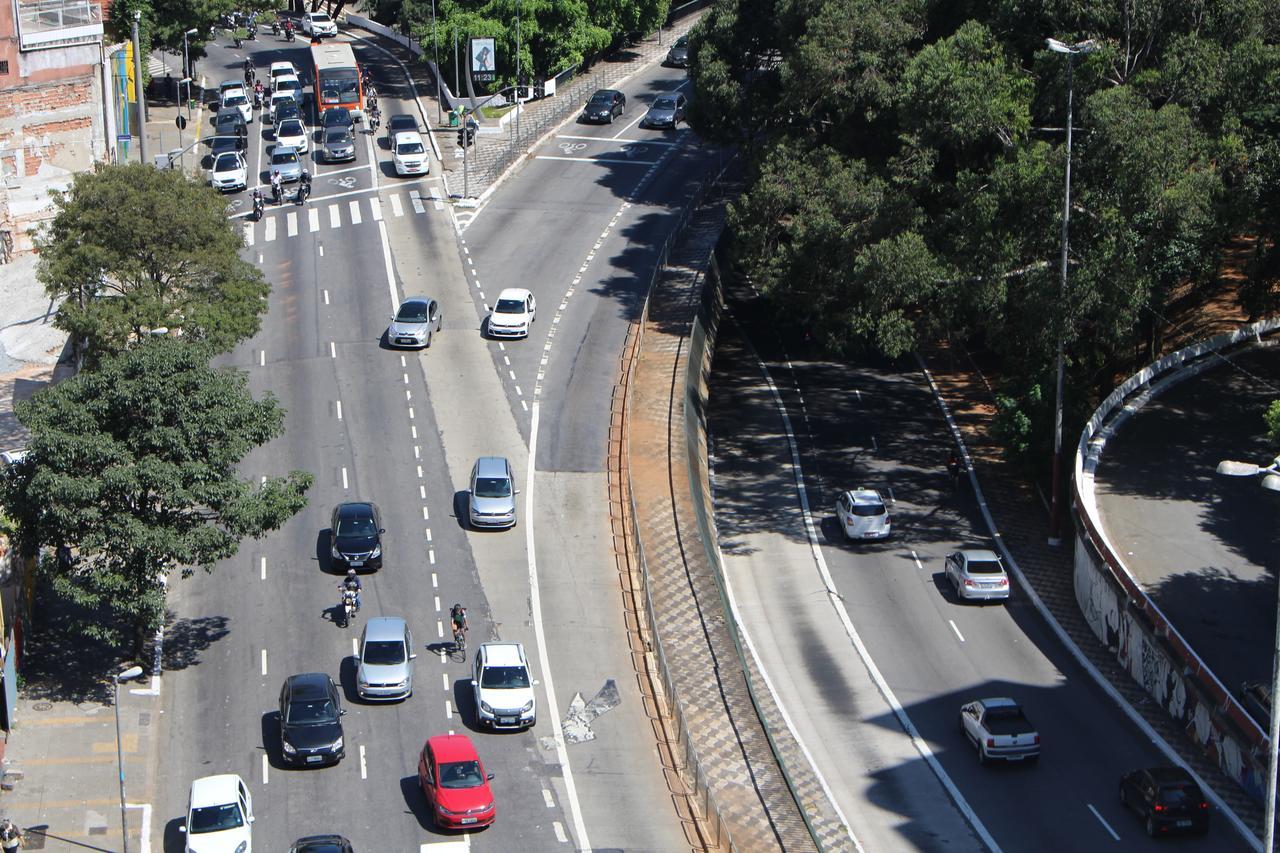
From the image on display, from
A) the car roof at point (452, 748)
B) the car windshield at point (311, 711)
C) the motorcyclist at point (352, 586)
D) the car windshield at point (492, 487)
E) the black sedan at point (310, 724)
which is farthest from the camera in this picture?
the car windshield at point (492, 487)

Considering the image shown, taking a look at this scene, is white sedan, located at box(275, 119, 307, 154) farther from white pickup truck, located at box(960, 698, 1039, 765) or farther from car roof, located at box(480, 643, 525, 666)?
white pickup truck, located at box(960, 698, 1039, 765)

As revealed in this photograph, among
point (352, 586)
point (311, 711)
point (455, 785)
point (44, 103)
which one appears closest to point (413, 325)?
point (352, 586)

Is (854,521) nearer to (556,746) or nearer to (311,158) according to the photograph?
(556,746)

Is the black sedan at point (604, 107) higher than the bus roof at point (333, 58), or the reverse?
the bus roof at point (333, 58)

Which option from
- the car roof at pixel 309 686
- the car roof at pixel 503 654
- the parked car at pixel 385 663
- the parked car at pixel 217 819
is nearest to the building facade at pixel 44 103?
the parked car at pixel 385 663

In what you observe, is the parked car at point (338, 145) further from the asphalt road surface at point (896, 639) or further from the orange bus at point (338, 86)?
the asphalt road surface at point (896, 639)

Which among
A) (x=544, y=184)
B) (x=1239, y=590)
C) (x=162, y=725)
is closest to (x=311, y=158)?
(x=544, y=184)
